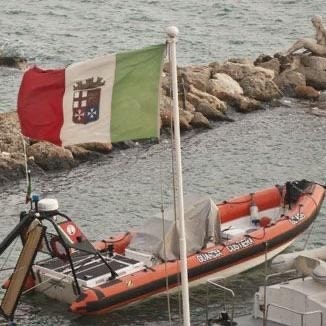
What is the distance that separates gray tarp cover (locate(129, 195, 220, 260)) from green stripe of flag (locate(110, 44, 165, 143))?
387 inches

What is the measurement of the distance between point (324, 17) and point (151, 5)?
11573mm

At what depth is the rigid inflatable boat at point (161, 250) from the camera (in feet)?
77.9

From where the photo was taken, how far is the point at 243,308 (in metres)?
24.0

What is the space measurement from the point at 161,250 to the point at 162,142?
12194 mm

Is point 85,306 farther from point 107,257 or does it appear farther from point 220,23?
point 220,23

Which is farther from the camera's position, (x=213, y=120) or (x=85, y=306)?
(x=213, y=120)

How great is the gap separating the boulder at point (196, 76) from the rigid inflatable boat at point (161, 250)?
1389cm

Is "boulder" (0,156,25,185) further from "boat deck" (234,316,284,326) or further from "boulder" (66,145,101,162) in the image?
"boat deck" (234,316,284,326)

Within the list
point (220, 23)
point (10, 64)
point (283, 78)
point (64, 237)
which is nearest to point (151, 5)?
point (220, 23)

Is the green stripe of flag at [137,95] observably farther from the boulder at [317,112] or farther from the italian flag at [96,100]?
the boulder at [317,112]

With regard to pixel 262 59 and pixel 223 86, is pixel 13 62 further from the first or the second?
pixel 223 86

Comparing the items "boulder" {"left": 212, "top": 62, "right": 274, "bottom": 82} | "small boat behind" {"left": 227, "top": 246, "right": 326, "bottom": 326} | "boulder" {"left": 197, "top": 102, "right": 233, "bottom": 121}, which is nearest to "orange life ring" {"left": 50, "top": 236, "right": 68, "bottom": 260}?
"small boat behind" {"left": 227, "top": 246, "right": 326, "bottom": 326}

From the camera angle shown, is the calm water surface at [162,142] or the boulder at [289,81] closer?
the calm water surface at [162,142]

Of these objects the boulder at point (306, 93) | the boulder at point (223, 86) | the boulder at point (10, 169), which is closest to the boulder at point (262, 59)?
the boulder at point (306, 93)
